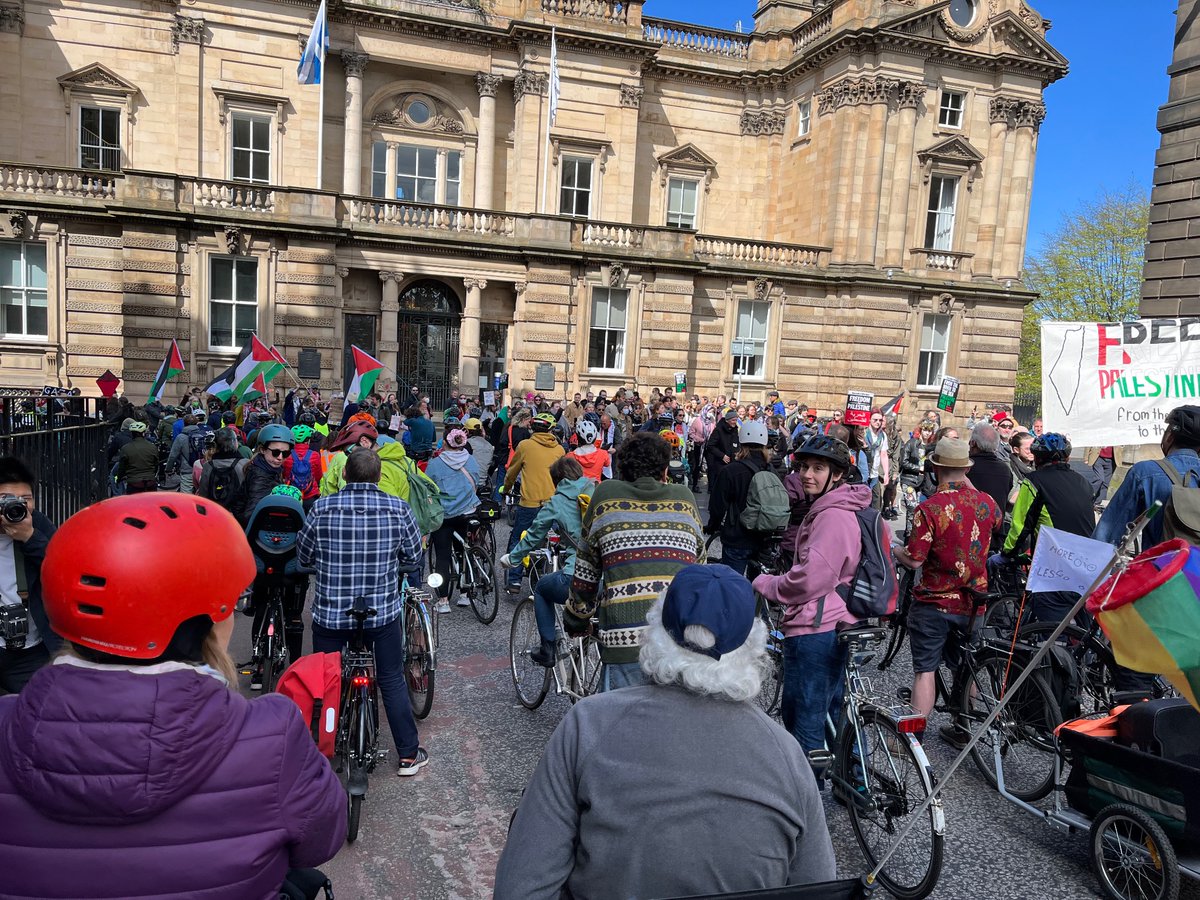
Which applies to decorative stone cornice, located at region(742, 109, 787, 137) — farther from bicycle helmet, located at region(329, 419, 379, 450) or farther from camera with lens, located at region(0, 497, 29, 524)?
camera with lens, located at region(0, 497, 29, 524)

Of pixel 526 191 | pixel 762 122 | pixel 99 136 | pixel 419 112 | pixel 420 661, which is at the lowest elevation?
pixel 420 661

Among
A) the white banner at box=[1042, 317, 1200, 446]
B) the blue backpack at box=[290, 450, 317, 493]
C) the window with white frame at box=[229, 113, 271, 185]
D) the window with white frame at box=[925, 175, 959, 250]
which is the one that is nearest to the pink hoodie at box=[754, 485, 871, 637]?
the white banner at box=[1042, 317, 1200, 446]

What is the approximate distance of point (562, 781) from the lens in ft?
6.56

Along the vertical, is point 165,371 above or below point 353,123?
below

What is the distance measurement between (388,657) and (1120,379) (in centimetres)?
556

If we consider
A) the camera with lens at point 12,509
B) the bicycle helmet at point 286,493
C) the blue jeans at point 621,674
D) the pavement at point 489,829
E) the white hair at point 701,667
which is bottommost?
the pavement at point 489,829

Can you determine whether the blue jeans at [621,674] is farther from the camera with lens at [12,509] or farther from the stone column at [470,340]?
the stone column at [470,340]

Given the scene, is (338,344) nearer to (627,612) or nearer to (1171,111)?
(1171,111)

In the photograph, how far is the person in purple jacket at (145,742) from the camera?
1710 millimetres

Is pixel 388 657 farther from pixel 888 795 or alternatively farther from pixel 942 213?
pixel 942 213

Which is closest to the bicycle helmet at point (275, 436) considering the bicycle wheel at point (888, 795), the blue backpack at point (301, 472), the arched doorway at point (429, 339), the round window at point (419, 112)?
the blue backpack at point (301, 472)

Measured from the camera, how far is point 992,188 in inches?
1171

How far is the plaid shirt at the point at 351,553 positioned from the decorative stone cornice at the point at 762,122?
2969cm

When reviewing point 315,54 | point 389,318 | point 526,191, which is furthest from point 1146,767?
point 526,191
